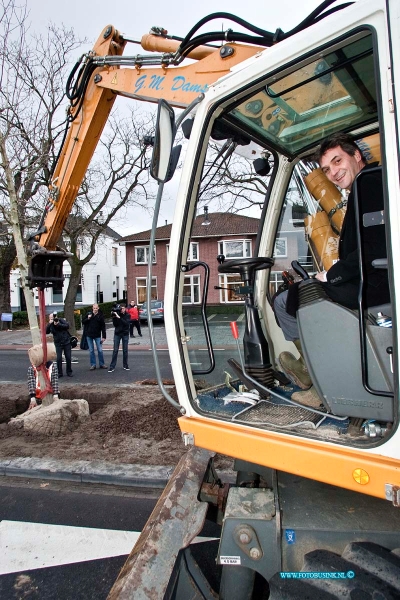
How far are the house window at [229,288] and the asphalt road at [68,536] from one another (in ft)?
5.00

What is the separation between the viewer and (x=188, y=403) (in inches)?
73.8

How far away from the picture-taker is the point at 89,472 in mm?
3979

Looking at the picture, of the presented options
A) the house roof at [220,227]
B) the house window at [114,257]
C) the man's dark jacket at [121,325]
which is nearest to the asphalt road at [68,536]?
the house roof at [220,227]

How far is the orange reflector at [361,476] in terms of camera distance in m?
1.31

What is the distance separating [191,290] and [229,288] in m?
0.35

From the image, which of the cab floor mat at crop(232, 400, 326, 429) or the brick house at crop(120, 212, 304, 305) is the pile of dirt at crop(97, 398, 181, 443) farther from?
the cab floor mat at crop(232, 400, 326, 429)

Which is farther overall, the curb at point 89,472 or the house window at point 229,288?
the curb at point 89,472

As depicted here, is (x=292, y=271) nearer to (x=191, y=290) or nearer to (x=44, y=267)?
(x=191, y=290)

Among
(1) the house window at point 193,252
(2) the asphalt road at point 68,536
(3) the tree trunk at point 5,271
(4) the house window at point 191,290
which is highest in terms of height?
(3) the tree trunk at point 5,271

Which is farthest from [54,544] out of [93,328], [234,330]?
[93,328]

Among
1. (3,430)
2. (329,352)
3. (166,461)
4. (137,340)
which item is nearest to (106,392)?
(3,430)

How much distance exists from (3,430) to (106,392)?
6.32ft

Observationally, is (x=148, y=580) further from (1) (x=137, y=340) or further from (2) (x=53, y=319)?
(1) (x=137, y=340)

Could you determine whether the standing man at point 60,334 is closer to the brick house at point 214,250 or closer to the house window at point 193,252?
the brick house at point 214,250
